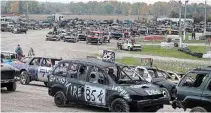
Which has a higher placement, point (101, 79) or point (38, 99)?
point (101, 79)

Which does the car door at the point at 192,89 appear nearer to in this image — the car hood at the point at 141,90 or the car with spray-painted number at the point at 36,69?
the car hood at the point at 141,90

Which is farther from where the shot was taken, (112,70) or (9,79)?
(9,79)

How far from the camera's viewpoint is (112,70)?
525 inches

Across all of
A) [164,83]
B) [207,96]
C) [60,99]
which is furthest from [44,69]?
[207,96]

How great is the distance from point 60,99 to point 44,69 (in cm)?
613

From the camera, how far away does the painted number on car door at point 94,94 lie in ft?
42.6

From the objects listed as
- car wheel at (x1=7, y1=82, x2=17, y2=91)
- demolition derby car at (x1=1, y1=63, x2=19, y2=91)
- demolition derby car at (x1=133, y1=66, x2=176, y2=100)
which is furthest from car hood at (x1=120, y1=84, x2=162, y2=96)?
car wheel at (x1=7, y1=82, x2=17, y2=91)

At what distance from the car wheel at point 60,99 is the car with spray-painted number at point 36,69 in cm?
583

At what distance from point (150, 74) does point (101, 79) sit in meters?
5.51

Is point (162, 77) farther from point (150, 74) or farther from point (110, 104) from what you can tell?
point (110, 104)

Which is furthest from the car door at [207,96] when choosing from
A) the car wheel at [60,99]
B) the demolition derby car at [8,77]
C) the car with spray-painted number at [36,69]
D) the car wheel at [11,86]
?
the car with spray-painted number at [36,69]

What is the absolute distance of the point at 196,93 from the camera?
39.5 ft

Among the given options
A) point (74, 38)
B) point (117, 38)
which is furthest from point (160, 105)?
point (117, 38)

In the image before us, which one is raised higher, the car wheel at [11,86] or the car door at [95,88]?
the car door at [95,88]
